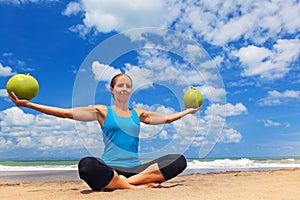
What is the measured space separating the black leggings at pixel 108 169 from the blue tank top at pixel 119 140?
10cm

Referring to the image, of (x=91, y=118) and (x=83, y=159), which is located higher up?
(x=91, y=118)

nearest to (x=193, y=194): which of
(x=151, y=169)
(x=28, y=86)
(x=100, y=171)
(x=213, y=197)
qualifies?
(x=213, y=197)

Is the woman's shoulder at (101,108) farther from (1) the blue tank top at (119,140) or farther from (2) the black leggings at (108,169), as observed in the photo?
(2) the black leggings at (108,169)

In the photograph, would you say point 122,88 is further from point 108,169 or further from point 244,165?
point 244,165

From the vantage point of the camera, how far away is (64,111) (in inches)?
170

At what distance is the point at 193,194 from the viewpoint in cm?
391

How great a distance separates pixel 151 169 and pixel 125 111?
0.83m

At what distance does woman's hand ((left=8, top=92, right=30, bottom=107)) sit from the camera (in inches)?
175

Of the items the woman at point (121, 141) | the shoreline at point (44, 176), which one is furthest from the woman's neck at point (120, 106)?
the shoreline at point (44, 176)

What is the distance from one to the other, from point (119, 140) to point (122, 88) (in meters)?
0.67

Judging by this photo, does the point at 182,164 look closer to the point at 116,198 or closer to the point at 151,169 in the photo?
the point at 151,169

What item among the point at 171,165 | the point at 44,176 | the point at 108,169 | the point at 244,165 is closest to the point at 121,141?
the point at 108,169

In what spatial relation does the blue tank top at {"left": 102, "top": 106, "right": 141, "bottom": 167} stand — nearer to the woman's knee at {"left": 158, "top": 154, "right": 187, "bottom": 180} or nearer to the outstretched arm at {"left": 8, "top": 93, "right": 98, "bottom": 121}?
the outstretched arm at {"left": 8, "top": 93, "right": 98, "bottom": 121}

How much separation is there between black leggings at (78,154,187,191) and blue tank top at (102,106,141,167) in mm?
101
